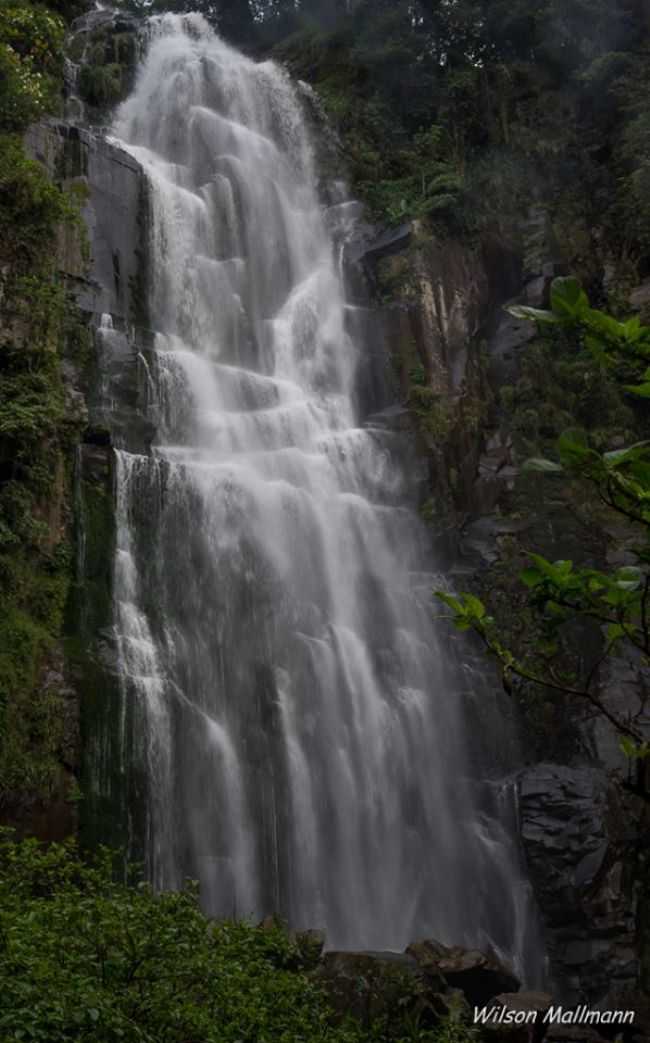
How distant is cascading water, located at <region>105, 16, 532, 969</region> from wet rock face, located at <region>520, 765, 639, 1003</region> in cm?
58

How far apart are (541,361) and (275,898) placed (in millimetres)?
13493

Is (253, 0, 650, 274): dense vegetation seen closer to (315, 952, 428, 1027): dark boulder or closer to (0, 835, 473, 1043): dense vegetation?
(315, 952, 428, 1027): dark boulder

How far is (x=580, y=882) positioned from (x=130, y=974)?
10369 mm

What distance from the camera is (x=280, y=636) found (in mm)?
15438

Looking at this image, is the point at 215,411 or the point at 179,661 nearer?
the point at 179,661

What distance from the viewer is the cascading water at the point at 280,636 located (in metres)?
13.0

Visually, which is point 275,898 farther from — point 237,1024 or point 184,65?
point 184,65

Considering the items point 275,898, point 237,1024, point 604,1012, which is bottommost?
point 604,1012

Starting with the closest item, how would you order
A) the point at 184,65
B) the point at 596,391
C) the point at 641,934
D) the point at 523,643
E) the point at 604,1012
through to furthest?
the point at 604,1012
the point at 641,934
the point at 523,643
the point at 596,391
the point at 184,65

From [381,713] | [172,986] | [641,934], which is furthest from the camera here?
[381,713]

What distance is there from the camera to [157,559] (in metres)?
14.5

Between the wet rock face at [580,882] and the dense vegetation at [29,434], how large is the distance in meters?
7.56

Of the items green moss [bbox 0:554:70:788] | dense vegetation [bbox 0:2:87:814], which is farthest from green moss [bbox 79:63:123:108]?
green moss [bbox 0:554:70:788]

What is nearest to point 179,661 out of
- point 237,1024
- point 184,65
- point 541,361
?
point 237,1024
